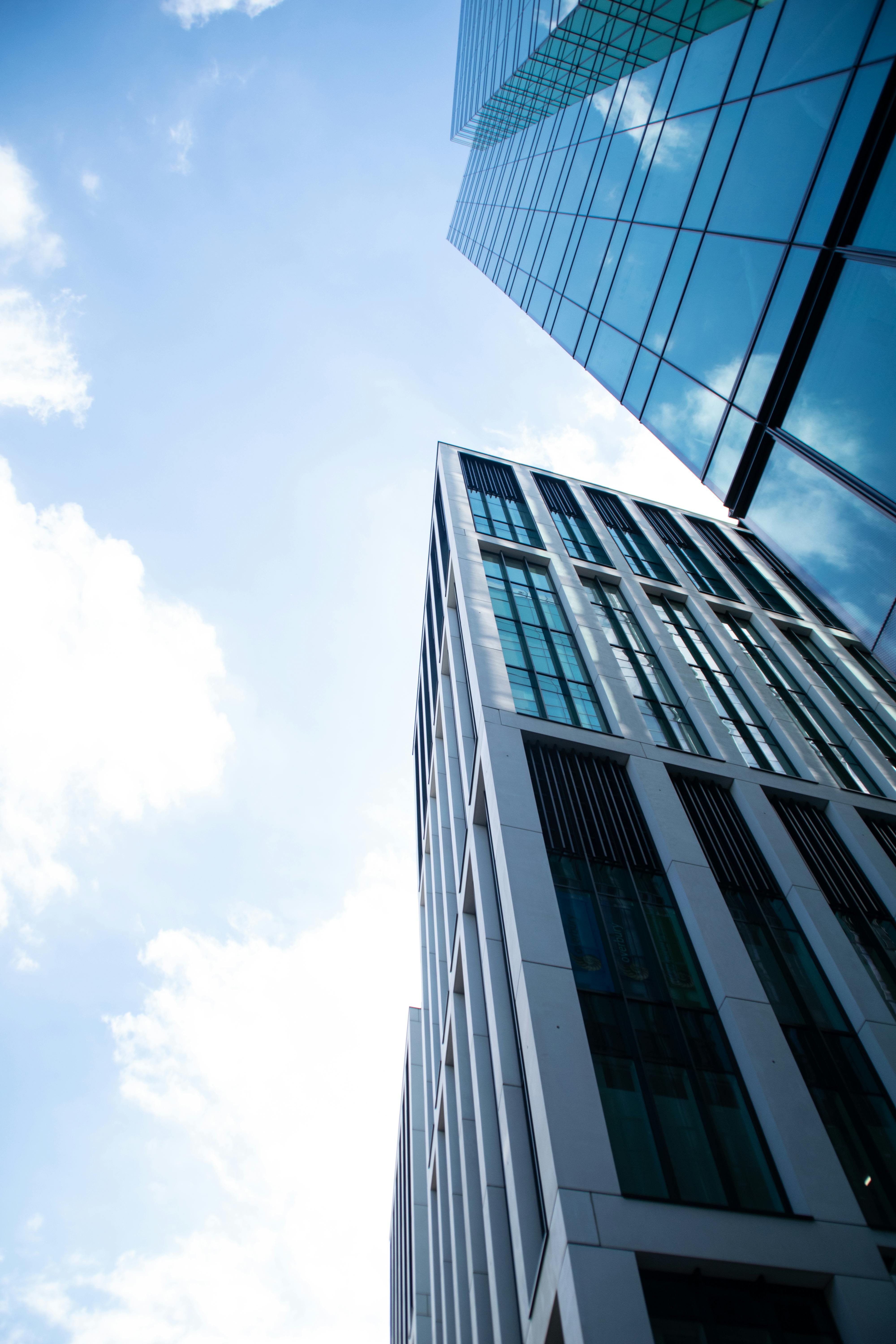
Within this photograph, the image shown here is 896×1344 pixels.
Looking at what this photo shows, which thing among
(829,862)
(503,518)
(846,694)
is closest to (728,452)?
(829,862)

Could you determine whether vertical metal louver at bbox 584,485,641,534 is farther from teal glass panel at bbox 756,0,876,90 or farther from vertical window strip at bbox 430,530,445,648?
teal glass panel at bbox 756,0,876,90

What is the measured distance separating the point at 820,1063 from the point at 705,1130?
3.39 metres

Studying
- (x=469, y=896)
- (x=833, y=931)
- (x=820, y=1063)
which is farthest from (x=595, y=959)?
(x=469, y=896)

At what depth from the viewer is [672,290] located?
1420 centimetres

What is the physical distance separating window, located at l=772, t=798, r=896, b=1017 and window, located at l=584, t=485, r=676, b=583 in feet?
49.3

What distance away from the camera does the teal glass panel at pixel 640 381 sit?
1505cm

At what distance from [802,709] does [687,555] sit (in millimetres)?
13788

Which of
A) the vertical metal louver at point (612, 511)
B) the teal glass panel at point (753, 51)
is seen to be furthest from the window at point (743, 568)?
the teal glass panel at point (753, 51)

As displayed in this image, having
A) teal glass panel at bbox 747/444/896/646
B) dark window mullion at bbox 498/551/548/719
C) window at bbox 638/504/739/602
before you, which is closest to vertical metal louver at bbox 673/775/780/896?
dark window mullion at bbox 498/551/548/719

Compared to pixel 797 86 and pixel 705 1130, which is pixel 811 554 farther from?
pixel 705 1130

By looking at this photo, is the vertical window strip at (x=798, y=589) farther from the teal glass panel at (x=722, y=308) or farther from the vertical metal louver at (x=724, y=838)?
the teal glass panel at (x=722, y=308)

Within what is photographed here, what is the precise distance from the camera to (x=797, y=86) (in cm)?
1085

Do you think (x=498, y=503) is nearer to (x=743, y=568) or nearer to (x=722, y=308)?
(x=743, y=568)

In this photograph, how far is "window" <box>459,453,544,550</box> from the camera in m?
35.4
